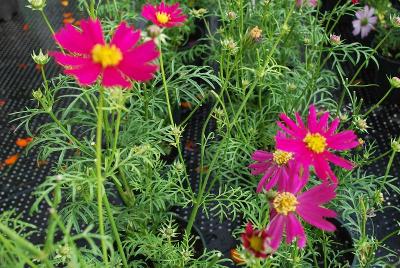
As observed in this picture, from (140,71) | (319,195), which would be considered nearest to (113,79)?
(140,71)

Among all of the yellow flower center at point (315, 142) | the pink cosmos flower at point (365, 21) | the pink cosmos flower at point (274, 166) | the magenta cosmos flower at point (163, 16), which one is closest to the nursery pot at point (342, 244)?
the pink cosmos flower at point (274, 166)

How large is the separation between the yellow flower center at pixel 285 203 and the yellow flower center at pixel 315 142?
0.24 feet

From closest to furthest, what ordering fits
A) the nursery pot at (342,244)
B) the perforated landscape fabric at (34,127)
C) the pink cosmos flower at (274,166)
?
the pink cosmos flower at (274,166) → the nursery pot at (342,244) → the perforated landscape fabric at (34,127)

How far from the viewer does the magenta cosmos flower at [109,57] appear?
0.53 meters

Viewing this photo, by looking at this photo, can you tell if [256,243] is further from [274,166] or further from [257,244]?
[274,166]

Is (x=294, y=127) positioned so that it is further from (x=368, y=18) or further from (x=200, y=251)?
(x=368, y=18)

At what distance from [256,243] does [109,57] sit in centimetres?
27

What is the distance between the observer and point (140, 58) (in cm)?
55

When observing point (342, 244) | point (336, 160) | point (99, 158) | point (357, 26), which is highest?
point (99, 158)

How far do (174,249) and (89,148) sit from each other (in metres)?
0.26

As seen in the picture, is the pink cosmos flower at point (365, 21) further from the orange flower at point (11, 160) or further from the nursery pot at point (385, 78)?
the orange flower at point (11, 160)

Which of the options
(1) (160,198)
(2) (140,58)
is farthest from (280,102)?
(2) (140,58)

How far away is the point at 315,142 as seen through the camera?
A: 666 mm

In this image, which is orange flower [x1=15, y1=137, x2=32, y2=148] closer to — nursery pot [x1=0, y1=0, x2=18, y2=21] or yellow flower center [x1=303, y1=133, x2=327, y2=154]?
nursery pot [x1=0, y1=0, x2=18, y2=21]
